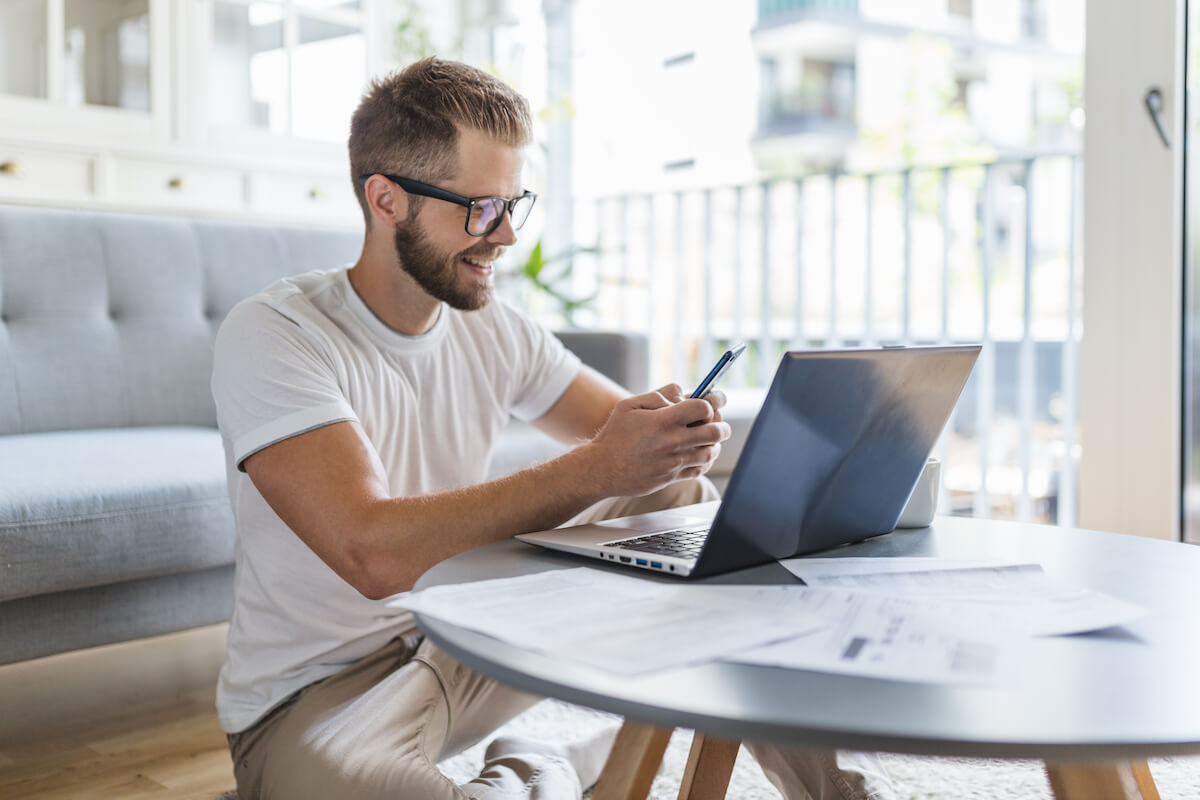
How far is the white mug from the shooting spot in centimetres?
109

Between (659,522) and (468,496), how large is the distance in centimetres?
20

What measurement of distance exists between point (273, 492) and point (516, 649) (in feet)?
1.67

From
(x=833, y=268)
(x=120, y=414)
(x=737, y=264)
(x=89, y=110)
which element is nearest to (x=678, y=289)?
(x=737, y=264)

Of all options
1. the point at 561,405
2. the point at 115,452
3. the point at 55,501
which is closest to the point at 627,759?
the point at 561,405

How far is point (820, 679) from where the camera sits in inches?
24.0

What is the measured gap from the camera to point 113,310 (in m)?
2.25

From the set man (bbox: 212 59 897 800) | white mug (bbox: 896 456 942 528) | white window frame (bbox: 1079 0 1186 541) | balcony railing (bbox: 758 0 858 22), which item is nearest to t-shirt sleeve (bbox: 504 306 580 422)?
man (bbox: 212 59 897 800)

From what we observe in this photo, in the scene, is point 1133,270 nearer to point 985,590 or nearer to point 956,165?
point 956,165

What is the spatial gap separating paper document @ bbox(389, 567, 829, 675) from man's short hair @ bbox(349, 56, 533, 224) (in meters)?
0.67

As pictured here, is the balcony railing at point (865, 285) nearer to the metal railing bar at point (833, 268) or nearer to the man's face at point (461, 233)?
the metal railing bar at point (833, 268)

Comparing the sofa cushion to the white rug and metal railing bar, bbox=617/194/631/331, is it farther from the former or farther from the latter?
metal railing bar, bbox=617/194/631/331

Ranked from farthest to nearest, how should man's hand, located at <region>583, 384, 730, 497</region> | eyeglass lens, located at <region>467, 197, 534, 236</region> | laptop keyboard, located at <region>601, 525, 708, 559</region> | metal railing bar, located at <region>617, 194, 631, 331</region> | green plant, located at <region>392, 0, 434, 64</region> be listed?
metal railing bar, located at <region>617, 194, 631, 331</region>
green plant, located at <region>392, 0, 434, 64</region>
eyeglass lens, located at <region>467, 197, 534, 236</region>
man's hand, located at <region>583, 384, 730, 497</region>
laptop keyboard, located at <region>601, 525, 708, 559</region>

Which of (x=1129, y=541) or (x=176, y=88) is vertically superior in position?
(x=176, y=88)

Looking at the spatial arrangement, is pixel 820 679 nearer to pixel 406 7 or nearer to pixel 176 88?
pixel 176 88
